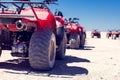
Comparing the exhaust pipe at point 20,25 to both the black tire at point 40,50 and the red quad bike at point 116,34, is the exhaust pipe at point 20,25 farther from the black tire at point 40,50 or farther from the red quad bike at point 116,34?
the red quad bike at point 116,34

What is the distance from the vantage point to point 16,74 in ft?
25.2

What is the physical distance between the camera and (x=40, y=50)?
7.86 metres

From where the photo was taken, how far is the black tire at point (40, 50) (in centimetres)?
784

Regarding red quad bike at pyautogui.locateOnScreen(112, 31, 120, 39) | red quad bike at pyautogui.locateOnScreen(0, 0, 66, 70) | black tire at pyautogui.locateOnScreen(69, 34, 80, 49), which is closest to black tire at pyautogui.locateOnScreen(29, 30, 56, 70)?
red quad bike at pyautogui.locateOnScreen(0, 0, 66, 70)

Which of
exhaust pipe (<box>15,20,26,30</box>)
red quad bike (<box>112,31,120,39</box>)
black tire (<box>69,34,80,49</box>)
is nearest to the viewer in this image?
exhaust pipe (<box>15,20,26,30</box>)

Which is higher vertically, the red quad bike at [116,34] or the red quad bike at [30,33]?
the red quad bike at [30,33]

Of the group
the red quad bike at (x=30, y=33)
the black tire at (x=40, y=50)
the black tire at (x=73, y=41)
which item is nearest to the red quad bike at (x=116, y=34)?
the black tire at (x=73, y=41)

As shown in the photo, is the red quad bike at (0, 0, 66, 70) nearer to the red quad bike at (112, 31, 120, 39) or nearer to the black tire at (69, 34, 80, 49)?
the black tire at (69, 34, 80, 49)

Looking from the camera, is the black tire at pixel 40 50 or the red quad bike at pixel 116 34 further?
the red quad bike at pixel 116 34

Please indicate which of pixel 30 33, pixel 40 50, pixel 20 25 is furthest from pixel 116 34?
pixel 20 25

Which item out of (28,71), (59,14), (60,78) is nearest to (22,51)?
(28,71)

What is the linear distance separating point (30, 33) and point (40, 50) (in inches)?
42.3

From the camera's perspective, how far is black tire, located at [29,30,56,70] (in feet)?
25.7

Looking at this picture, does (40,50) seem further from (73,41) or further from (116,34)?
(116,34)
